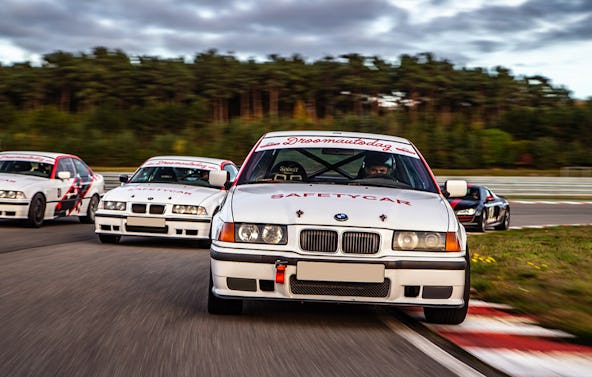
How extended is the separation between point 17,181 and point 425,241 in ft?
34.8

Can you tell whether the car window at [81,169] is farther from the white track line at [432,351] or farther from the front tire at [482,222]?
the white track line at [432,351]

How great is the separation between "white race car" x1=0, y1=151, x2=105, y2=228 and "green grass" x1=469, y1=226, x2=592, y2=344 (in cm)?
740

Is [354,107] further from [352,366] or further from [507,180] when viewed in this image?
[352,366]

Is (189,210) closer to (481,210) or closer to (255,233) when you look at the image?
(255,233)

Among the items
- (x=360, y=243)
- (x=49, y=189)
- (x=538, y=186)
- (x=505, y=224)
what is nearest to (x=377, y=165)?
(x=360, y=243)

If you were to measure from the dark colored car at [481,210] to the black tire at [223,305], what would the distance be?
40.2 feet

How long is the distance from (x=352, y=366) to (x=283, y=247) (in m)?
1.26

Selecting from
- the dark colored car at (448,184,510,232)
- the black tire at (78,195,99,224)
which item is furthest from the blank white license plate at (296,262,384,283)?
the dark colored car at (448,184,510,232)

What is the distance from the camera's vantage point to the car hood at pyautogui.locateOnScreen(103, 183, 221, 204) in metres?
11.9

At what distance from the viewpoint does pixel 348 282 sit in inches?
216

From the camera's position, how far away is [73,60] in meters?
88.4

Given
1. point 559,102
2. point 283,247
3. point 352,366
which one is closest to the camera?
point 352,366

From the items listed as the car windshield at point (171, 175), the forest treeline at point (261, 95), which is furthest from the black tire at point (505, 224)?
the forest treeline at point (261, 95)

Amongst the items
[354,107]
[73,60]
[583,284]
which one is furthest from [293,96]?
[583,284]
